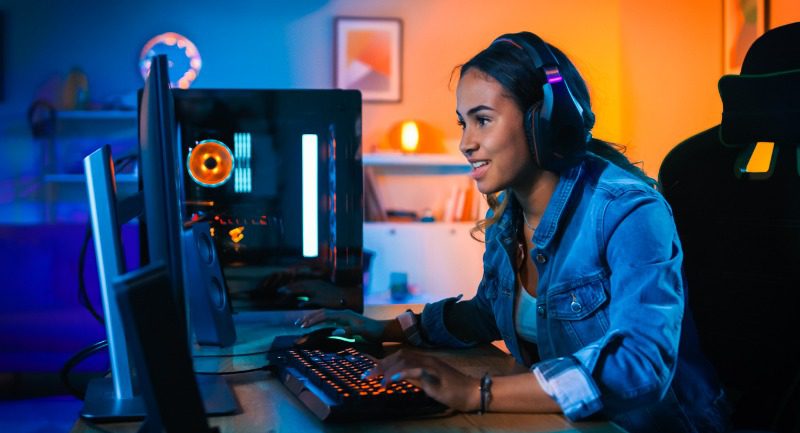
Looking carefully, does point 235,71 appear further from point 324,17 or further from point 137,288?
point 137,288

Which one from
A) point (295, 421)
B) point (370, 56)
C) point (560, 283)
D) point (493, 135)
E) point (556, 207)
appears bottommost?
point (295, 421)

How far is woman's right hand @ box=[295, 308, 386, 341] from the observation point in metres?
1.31

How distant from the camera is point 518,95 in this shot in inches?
48.3

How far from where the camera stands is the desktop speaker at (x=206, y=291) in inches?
49.8

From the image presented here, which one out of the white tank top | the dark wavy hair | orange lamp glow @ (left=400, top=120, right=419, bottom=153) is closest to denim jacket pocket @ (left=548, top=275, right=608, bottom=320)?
the white tank top

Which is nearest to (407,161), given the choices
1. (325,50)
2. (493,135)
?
(325,50)

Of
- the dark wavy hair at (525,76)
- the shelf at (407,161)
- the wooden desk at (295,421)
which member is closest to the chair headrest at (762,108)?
the dark wavy hair at (525,76)

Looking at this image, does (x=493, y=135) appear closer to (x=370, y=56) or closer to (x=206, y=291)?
(x=206, y=291)

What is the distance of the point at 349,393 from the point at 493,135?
21.3 inches

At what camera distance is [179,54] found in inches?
175

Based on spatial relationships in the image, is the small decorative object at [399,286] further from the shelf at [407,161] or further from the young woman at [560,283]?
the shelf at [407,161]

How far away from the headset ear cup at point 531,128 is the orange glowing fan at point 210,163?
0.59 m

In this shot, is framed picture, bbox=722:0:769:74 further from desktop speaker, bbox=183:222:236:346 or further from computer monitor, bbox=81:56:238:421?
computer monitor, bbox=81:56:238:421

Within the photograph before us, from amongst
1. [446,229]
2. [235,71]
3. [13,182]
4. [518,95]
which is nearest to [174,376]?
[518,95]
